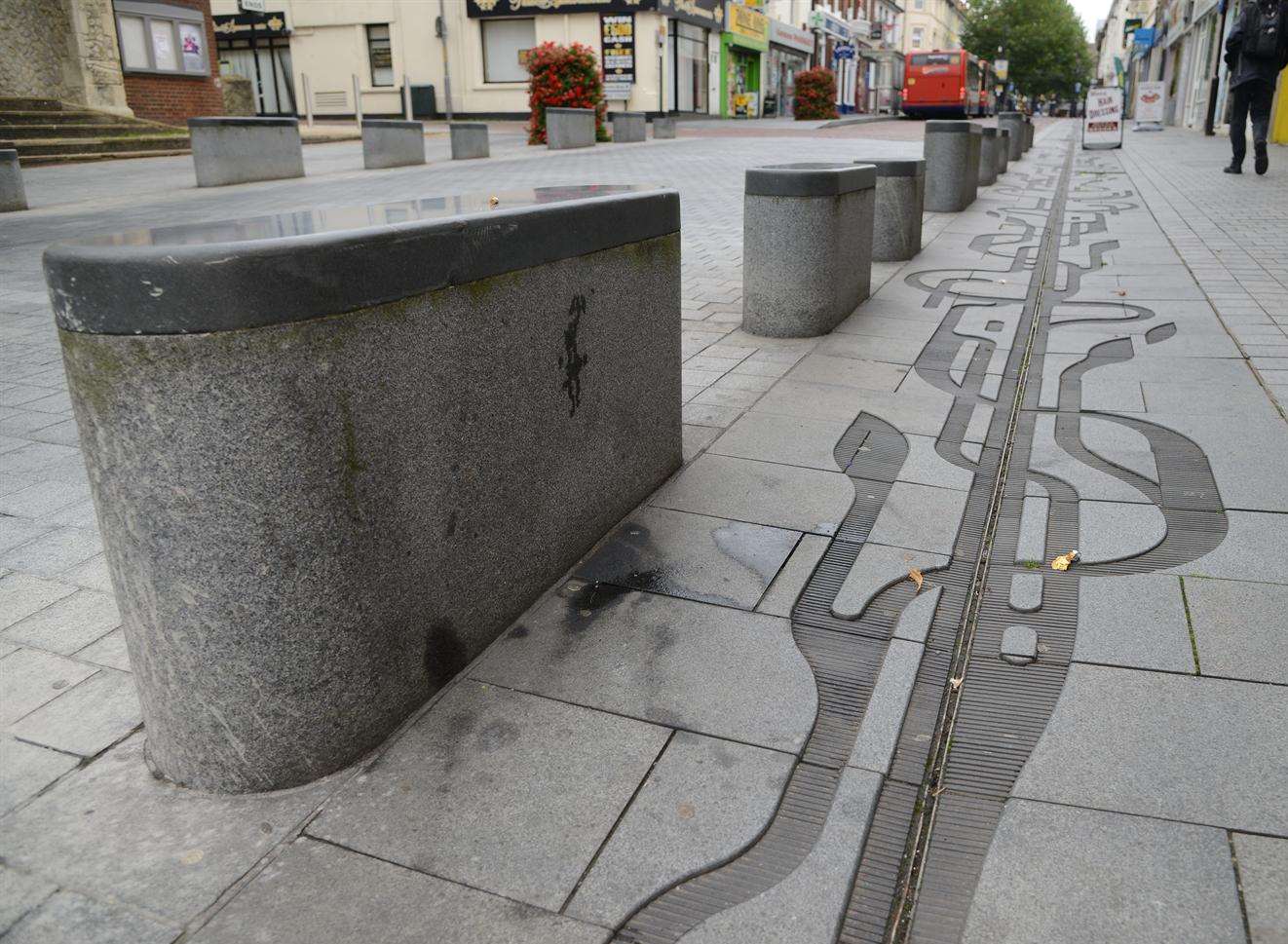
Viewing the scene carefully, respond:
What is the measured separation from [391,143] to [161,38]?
9.58m

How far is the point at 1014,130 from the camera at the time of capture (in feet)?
71.5

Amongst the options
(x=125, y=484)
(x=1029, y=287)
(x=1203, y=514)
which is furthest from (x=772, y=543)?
(x=1029, y=287)

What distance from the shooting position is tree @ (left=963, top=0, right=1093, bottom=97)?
80250mm

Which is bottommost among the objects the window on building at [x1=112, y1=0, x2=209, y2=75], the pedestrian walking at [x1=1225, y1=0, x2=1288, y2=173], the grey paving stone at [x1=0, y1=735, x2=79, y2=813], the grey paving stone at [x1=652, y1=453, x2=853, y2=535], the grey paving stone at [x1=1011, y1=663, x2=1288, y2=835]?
the grey paving stone at [x1=1011, y1=663, x2=1288, y2=835]

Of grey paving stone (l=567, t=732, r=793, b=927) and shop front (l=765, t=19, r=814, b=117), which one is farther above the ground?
shop front (l=765, t=19, r=814, b=117)

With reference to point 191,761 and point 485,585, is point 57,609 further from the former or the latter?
point 485,585

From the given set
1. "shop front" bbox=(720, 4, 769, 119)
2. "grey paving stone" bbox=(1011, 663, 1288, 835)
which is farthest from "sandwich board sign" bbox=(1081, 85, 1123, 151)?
"grey paving stone" bbox=(1011, 663, 1288, 835)

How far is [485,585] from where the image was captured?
9.57ft

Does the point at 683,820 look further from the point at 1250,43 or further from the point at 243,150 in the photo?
the point at 243,150

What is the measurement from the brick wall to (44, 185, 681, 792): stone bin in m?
24.3

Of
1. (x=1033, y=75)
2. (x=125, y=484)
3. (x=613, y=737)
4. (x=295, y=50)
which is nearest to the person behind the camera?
(x=125, y=484)

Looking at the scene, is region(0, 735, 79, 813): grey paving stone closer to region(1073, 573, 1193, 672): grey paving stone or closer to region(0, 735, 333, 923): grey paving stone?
region(0, 735, 333, 923): grey paving stone

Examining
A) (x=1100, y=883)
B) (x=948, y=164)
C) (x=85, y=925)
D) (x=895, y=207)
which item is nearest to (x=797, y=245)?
(x=895, y=207)

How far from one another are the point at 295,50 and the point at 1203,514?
43275mm
